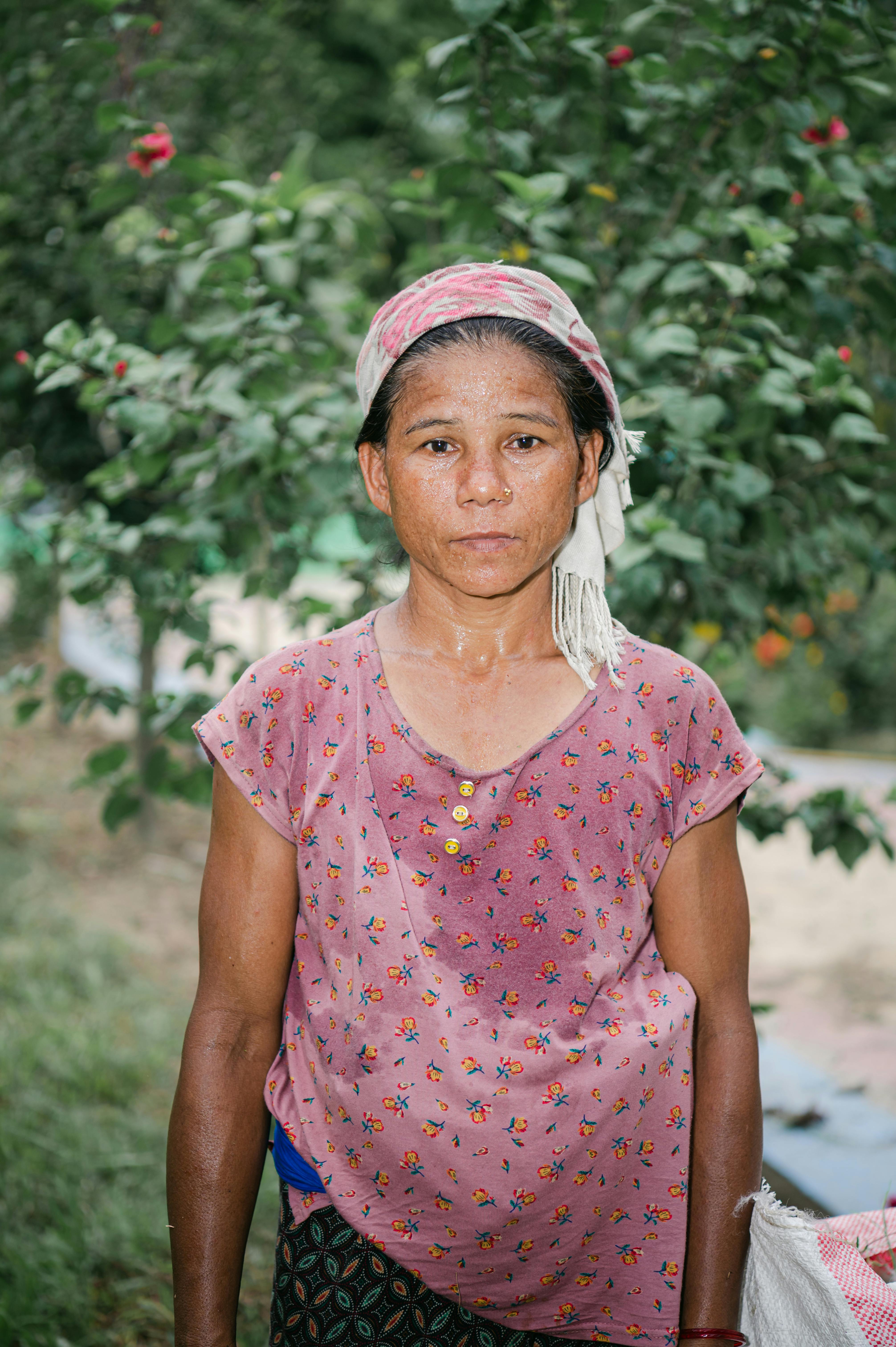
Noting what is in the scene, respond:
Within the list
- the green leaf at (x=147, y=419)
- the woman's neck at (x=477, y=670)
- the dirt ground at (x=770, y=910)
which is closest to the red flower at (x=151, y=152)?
the green leaf at (x=147, y=419)

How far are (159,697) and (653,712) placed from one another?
1.30 meters

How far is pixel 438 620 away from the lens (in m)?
1.43

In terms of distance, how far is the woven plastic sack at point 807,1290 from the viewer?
1.24m

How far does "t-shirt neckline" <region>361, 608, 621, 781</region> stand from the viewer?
1342 millimetres

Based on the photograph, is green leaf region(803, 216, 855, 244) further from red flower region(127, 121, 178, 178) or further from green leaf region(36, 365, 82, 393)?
green leaf region(36, 365, 82, 393)

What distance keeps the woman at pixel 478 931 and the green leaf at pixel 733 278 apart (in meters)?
0.69

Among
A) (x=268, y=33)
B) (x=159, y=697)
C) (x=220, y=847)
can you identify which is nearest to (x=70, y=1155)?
(x=159, y=697)

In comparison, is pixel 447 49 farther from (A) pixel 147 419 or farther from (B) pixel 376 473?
(B) pixel 376 473

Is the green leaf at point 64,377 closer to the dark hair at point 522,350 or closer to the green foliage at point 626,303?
the green foliage at point 626,303

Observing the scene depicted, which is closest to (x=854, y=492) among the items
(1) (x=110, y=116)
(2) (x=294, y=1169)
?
(2) (x=294, y=1169)

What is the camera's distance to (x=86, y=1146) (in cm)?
291

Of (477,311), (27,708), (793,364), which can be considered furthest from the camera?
(27,708)

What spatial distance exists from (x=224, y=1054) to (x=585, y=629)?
2.37 feet

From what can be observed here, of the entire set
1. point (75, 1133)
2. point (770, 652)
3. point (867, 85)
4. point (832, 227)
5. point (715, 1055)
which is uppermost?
point (867, 85)
